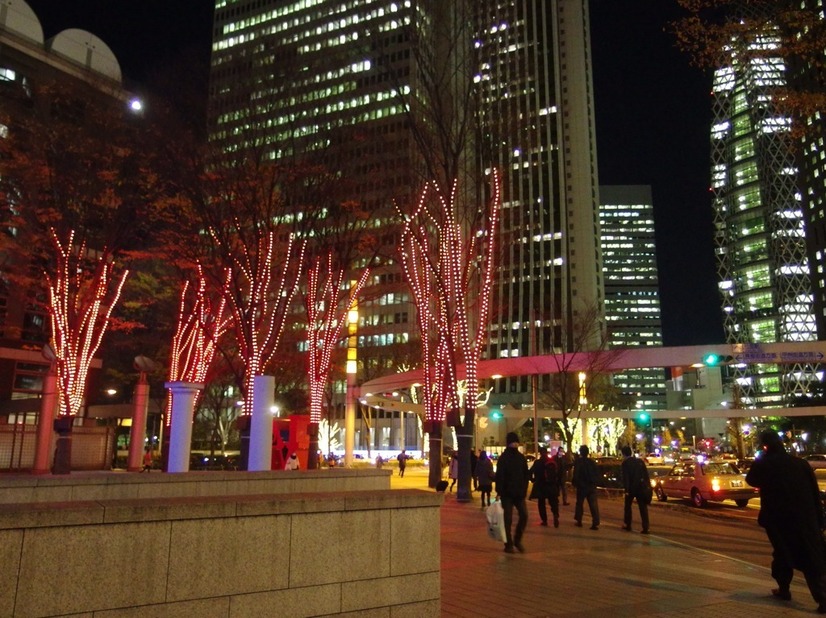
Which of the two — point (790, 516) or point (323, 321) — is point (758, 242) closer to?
point (323, 321)

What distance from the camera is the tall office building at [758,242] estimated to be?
154 meters

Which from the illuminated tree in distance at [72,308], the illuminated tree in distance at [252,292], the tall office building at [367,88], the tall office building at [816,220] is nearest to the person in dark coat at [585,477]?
the illuminated tree in distance at [252,292]

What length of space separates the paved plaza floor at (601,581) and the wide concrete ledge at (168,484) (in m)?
2.96

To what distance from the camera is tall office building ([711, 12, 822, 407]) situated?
6078 inches

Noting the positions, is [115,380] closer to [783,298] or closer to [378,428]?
[378,428]

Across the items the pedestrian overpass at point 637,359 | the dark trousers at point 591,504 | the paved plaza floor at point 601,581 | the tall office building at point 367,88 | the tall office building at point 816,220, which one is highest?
the tall office building at point 816,220

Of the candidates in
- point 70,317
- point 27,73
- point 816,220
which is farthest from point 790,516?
point 816,220

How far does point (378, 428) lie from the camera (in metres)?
97.2

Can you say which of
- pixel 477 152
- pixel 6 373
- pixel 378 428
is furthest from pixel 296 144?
pixel 378 428

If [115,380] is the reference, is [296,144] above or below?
above

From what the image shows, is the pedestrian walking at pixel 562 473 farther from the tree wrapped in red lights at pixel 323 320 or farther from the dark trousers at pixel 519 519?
the tree wrapped in red lights at pixel 323 320

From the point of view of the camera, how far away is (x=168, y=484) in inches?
453

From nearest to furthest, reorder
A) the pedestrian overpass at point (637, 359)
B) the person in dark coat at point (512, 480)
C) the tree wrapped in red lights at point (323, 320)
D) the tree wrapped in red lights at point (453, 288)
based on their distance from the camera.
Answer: the person in dark coat at point (512, 480) < the tree wrapped in red lights at point (453, 288) < the tree wrapped in red lights at point (323, 320) < the pedestrian overpass at point (637, 359)

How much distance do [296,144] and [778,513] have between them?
15734mm
